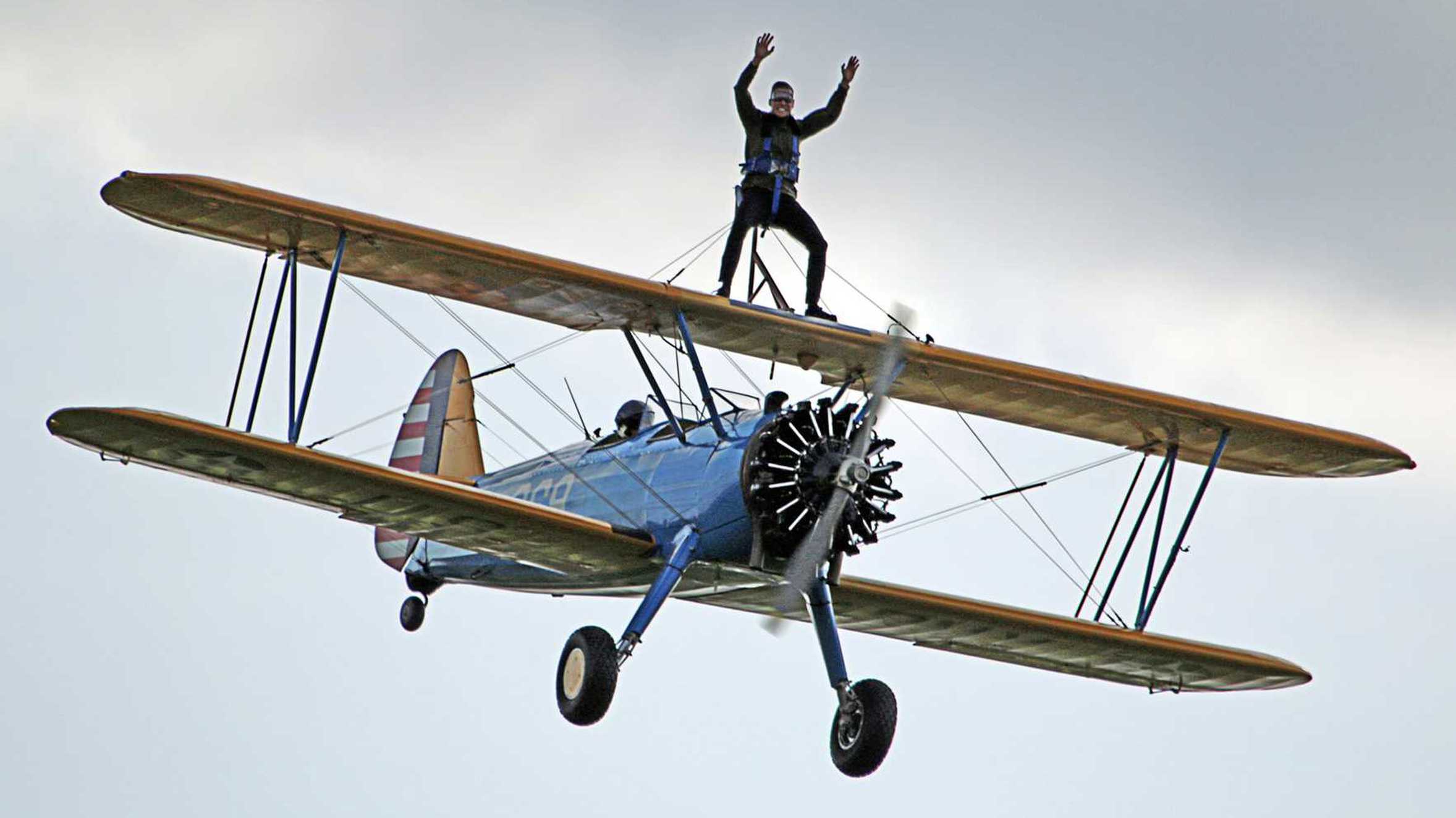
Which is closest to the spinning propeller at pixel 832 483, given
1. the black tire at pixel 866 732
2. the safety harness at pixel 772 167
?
the black tire at pixel 866 732

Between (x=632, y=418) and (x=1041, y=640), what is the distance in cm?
355

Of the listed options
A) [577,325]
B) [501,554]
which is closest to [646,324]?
[577,325]

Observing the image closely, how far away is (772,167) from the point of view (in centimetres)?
1527

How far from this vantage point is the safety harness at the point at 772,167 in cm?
1526

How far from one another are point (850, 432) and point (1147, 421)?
4.13 metres

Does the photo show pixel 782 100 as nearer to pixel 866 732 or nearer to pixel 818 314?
pixel 818 314

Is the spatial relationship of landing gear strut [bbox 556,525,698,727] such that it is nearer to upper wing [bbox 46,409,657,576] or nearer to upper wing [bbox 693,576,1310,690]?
upper wing [bbox 46,409,657,576]

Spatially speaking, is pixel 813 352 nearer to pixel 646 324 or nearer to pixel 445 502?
pixel 646 324

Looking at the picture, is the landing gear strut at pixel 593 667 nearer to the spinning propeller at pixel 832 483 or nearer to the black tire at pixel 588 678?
the black tire at pixel 588 678

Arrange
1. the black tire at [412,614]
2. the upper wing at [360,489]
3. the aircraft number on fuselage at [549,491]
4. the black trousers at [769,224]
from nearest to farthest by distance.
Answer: the upper wing at [360,489]
the black trousers at [769,224]
the aircraft number on fuselage at [549,491]
the black tire at [412,614]

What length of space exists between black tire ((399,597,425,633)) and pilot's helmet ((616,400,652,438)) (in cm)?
321

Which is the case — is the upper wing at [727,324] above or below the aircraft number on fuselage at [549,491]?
above

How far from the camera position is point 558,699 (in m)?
13.9

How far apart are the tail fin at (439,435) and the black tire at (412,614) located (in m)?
0.68
